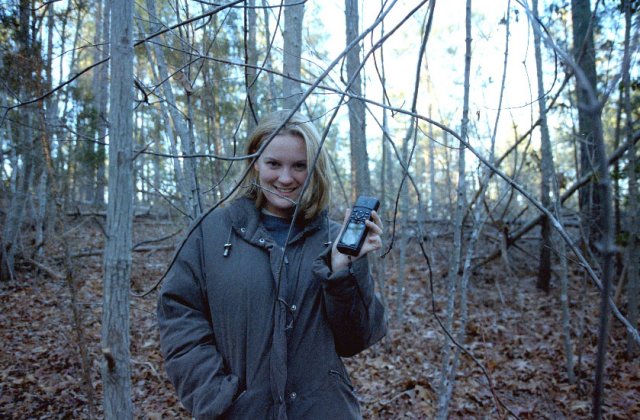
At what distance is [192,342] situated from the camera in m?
1.63

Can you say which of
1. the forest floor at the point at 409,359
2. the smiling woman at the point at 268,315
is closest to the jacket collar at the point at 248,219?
the smiling woman at the point at 268,315

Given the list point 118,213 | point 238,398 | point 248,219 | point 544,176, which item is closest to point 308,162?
point 248,219

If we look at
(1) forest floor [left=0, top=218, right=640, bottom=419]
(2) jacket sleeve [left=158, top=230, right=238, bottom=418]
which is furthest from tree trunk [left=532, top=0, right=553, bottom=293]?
(2) jacket sleeve [left=158, top=230, right=238, bottom=418]

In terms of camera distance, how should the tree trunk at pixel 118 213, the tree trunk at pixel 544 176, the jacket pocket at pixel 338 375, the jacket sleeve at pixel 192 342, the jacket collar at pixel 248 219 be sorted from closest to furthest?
the tree trunk at pixel 118 213 < the jacket sleeve at pixel 192 342 < the jacket pocket at pixel 338 375 < the jacket collar at pixel 248 219 < the tree trunk at pixel 544 176

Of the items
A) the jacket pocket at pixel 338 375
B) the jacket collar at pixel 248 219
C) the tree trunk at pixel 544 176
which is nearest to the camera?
the jacket pocket at pixel 338 375

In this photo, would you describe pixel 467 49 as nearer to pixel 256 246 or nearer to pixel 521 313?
pixel 256 246

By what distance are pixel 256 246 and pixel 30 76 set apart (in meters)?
5.34

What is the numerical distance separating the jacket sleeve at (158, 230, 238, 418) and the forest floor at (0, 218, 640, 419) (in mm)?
1178

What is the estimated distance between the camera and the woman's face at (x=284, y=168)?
72.3 inches

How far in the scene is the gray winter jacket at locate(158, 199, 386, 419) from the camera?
1596mm

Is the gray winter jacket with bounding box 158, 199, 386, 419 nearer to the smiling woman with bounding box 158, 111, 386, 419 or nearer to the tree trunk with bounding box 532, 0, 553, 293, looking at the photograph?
the smiling woman with bounding box 158, 111, 386, 419

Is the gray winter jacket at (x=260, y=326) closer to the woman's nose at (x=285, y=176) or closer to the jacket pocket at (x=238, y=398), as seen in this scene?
the jacket pocket at (x=238, y=398)

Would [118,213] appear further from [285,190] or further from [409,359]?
[409,359]

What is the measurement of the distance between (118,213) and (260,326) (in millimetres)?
704
